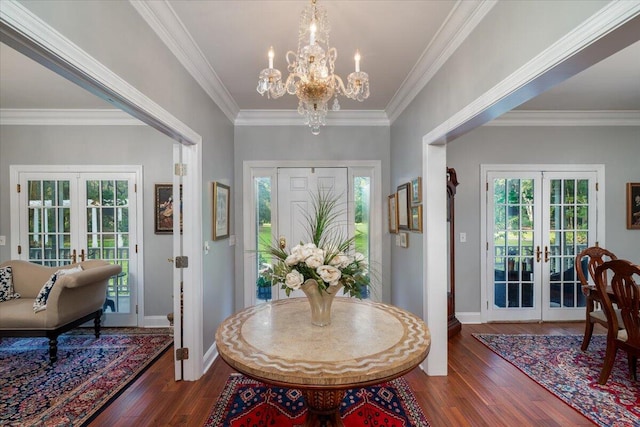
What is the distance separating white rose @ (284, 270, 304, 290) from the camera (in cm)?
142

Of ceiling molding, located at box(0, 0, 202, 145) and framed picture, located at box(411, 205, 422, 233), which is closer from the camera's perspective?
ceiling molding, located at box(0, 0, 202, 145)

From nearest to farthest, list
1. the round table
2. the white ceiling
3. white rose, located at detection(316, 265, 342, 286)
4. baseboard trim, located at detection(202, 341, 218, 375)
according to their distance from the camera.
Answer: the round table
white rose, located at detection(316, 265, 342, 286)
the white ceiling
baseboard trim, located at detection(202, 341, 218, 375)

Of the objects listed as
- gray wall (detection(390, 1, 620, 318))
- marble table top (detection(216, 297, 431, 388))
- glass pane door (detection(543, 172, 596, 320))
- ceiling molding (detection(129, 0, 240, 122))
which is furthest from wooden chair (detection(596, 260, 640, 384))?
ceiling molding (detection(129, 0, 240, 122))

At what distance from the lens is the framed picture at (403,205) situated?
306 centimetres

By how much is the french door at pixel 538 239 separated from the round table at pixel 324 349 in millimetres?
2872

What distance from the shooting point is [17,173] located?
3.76 metres

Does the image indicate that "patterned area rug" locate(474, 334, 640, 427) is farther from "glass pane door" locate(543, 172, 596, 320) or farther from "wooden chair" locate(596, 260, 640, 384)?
"glass pane door" locate(543, 172, 596, 320)

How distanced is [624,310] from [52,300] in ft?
16.2

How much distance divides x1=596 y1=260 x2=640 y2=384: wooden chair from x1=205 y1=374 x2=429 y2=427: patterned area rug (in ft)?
5.52

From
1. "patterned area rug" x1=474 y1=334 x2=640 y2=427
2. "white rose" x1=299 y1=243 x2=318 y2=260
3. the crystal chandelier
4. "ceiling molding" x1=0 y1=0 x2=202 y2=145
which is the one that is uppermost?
the crystal chandelier

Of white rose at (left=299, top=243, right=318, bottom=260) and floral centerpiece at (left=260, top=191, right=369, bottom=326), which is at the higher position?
white rose at (left=299, top=243, right=318, bottom=260)

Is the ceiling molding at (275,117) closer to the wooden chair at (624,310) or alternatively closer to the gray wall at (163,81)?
Result: the gray wall at (163,81)

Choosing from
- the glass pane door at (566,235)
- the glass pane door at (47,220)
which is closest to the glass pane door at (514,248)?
the glass pane door at (566,235)

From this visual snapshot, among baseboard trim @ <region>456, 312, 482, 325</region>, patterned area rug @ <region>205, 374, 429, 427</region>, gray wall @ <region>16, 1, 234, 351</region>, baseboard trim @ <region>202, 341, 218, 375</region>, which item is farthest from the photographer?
baseboard trim @ <region>456, 312, 482, 325</region>
